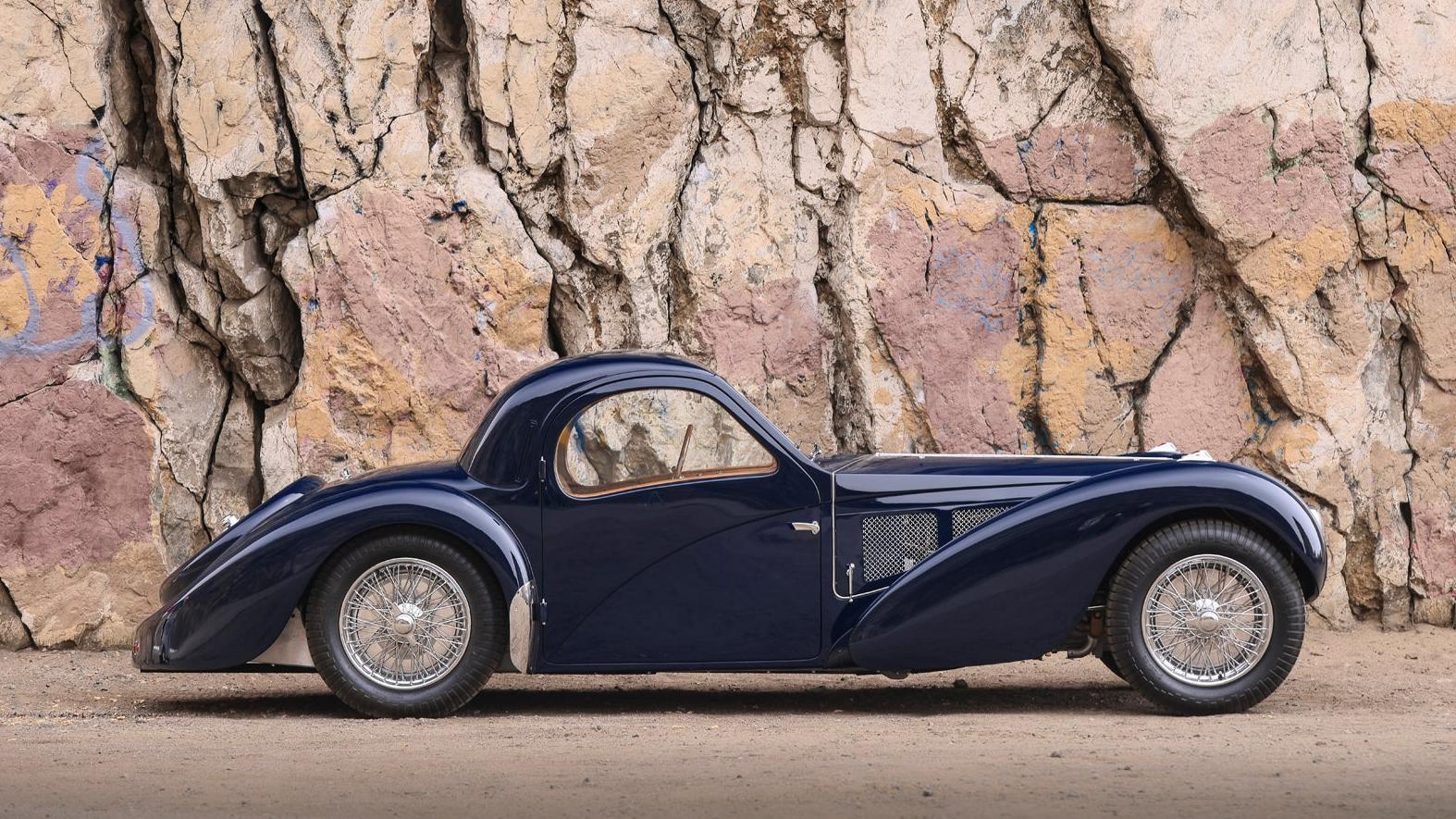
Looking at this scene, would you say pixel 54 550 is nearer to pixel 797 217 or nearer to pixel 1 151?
pixel 1 151

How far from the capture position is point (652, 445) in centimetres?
793

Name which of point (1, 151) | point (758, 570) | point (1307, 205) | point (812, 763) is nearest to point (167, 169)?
point (1, 151)

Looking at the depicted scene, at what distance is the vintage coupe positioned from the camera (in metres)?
5.69

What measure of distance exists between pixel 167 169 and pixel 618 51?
8.66ft

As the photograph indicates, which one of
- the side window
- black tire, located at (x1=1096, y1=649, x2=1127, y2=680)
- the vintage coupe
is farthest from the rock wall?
the vintage coupe

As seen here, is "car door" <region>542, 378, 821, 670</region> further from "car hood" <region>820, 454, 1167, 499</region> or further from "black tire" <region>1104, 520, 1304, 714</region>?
"black tire" <region>1104, 520, 1304, 714</region>

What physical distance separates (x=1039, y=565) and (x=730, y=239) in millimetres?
3316

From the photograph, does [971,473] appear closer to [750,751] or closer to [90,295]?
[750,751]

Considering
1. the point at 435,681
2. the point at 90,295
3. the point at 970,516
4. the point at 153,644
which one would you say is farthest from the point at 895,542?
the point at 90,295

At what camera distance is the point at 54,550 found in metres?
8.02

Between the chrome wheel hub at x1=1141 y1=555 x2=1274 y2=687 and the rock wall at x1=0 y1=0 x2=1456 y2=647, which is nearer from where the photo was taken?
the chrome wheel hub at x1=1141 y1=555 x2=1274 y2=687

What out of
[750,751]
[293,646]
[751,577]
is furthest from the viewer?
[293,646]

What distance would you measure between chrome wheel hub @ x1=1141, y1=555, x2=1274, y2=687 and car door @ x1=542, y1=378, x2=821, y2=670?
129cm

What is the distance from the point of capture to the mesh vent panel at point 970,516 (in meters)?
5.85
